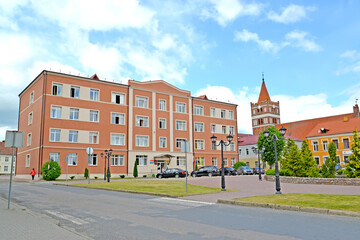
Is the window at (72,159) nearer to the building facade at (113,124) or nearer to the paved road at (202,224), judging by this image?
the building facade at (113,124)

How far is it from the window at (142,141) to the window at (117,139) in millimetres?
2538

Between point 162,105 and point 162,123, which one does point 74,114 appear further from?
point 162,105

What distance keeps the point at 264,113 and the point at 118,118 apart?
2561 inches

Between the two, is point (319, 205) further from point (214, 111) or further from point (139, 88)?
point (214, 111)

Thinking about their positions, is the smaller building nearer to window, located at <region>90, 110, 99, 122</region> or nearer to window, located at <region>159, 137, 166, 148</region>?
window, located at <region>90, 110, 99, 122</region>

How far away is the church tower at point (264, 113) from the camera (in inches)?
3957

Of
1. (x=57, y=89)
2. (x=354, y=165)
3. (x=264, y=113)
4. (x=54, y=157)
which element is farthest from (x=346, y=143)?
(x=57, y=89)

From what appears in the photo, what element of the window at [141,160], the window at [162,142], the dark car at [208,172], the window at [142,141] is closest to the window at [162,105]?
the window at [162,142]

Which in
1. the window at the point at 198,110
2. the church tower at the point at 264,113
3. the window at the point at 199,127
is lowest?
the window at the point at 199,127

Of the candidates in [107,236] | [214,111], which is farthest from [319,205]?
[214,111]

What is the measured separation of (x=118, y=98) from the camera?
48094 mm

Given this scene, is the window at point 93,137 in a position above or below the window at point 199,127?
below

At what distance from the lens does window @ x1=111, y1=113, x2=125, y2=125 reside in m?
47.0

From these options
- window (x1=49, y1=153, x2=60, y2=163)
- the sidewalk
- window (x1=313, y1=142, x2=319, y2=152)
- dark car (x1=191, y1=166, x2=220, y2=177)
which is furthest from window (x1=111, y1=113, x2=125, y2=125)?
window (x1=313, y1=142, x2=319, y2=152)
